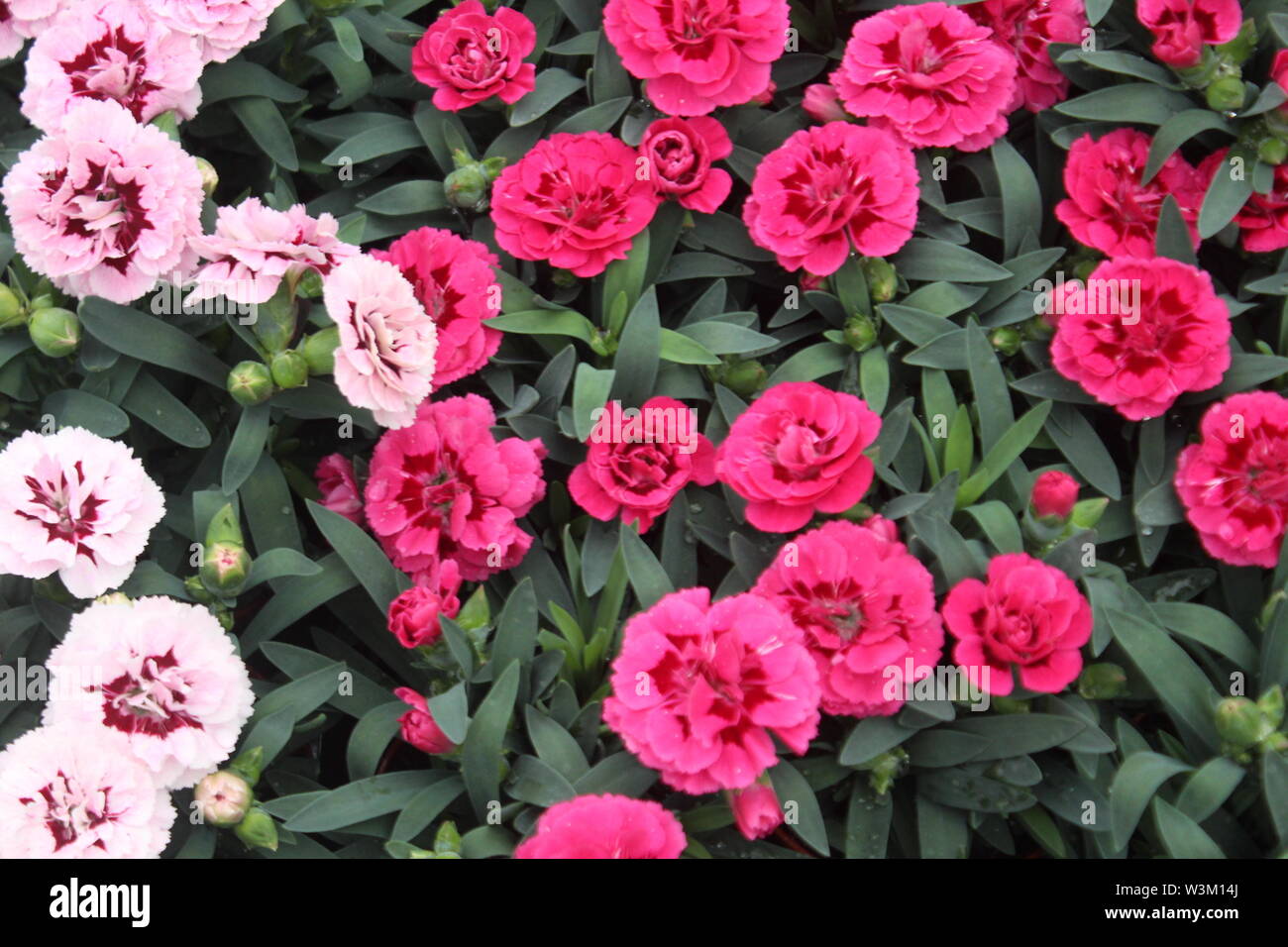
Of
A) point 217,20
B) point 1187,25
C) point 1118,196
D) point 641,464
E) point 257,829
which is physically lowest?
point 257,829

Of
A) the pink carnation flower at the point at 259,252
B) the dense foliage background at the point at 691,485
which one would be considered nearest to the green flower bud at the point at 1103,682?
the dense foliage background at the point at 691,485

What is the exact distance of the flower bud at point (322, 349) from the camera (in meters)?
1.96

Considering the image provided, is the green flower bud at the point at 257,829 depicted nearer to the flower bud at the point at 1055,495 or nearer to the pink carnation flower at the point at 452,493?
the pink carnation flower at the point at 452,493

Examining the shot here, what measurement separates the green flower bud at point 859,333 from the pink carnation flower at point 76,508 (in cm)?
120

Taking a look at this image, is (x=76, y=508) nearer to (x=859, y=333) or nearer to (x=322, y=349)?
(x=322, y=349)

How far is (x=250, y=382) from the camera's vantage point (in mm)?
1944

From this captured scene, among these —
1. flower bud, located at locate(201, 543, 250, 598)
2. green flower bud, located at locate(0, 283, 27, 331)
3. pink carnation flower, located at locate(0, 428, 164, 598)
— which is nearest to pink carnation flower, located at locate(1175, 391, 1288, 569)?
flower bud, located at locate(201, 543, 250, 598)

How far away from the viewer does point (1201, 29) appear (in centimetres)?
221

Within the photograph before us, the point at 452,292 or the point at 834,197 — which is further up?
the point at 834,197

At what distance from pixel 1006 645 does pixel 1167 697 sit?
11.3 inches

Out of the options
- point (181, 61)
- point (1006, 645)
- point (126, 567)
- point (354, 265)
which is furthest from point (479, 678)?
point (181, 61)

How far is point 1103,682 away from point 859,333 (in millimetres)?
721

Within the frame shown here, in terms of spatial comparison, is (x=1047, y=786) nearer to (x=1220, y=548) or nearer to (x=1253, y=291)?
(x=1220, y=548)

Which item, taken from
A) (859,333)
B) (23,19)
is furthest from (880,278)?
(23,19)
